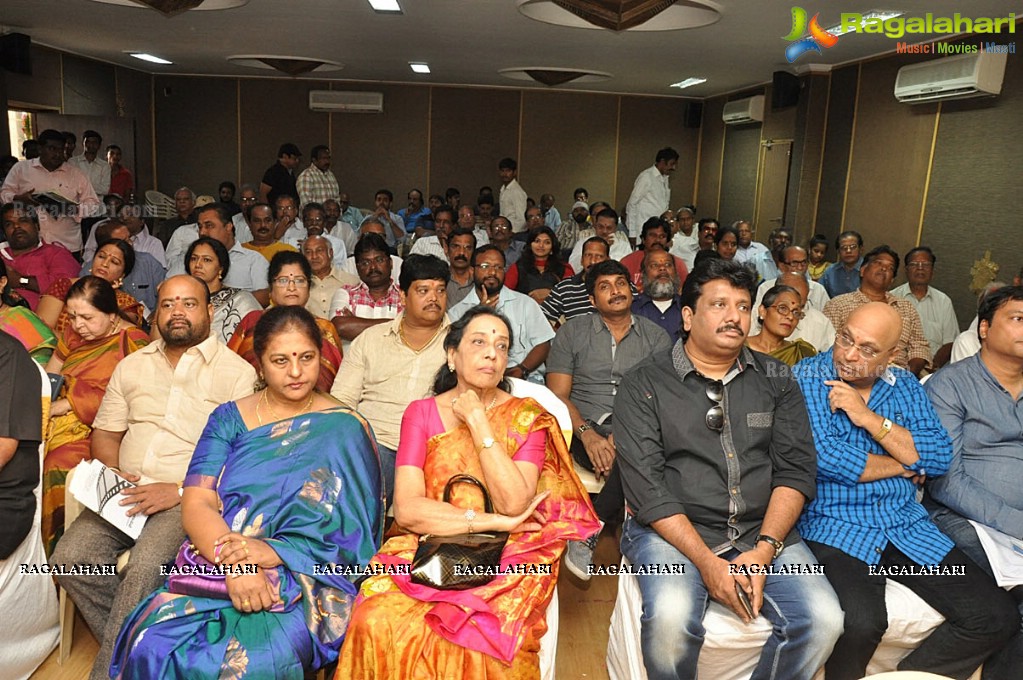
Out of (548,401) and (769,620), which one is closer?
(769,620)

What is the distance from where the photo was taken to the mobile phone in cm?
194

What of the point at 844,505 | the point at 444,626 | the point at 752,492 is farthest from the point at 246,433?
the point at 844,505

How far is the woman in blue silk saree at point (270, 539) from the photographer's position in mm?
1755

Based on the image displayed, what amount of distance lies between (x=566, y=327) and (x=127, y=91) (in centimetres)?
921

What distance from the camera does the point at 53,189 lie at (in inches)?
256

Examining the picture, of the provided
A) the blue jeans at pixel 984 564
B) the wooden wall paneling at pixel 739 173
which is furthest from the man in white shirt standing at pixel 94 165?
the blue jeans at pixel 984 564

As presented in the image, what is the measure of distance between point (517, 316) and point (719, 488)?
1.67 m

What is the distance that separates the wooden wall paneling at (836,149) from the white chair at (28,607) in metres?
7.14

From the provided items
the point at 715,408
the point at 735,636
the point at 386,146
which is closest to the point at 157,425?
the point at 715,408

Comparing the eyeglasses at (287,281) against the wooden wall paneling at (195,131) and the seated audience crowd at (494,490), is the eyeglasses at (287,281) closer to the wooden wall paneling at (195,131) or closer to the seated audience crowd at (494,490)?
the seated audience crowd at (494,490)

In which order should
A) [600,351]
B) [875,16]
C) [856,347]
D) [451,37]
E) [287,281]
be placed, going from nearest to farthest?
1. [856,347]
2. [600,351]
3. [287,281]
4. [875,16]
5. [451,37]

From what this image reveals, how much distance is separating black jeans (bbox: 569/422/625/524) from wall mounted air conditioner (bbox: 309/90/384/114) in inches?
341

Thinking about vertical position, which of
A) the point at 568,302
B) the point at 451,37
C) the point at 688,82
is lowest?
the point at 568,302

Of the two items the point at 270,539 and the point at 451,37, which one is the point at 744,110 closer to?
the point at 451,37
